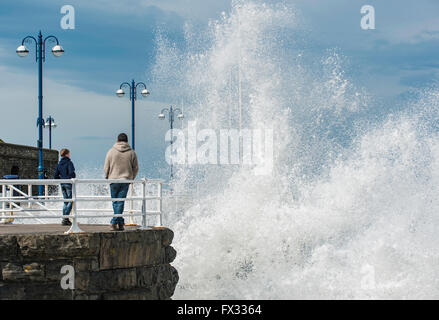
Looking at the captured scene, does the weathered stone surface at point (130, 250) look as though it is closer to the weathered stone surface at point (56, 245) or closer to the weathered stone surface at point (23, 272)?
the weathered stone surface at point (56, 245)

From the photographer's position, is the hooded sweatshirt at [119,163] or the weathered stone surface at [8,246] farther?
the hooded sweatshirt at [119,163]

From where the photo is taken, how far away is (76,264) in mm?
7465

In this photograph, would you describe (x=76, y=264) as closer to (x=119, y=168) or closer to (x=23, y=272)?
(x=23, y=272)

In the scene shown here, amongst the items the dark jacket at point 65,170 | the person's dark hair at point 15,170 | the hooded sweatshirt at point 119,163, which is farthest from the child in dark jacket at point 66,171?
the person's dark hair at point 15,170

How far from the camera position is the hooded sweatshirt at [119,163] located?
27.8ft

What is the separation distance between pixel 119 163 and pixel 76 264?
1.70 metres

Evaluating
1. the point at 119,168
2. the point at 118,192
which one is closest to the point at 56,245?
the point at 118,192

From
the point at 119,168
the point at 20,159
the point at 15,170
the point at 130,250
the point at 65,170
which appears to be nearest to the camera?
the point at 130,250

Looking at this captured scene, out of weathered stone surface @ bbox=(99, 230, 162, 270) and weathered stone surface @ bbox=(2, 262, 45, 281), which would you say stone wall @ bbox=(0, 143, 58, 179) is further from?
weathered stone surface @ bbox=(2, 262, 45, 281)

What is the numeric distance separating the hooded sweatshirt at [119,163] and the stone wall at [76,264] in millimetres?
958

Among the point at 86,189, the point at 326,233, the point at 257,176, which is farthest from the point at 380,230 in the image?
the point at 86,189
